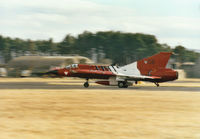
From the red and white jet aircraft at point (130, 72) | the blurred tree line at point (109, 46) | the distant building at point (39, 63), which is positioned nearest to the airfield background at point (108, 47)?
the blurred tree line at point (109, 46)

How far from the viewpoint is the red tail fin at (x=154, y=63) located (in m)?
27.7

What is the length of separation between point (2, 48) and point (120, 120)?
507ft

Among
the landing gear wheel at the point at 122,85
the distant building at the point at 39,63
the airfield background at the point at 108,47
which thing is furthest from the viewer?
the airfield background at the point at 108,47

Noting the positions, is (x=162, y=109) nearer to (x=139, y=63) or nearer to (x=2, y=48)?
(x=139, y=63)

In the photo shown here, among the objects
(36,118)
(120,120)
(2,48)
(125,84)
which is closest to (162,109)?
(120,120)

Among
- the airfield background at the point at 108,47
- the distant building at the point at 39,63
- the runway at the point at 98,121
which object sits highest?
the airfield background at the point at 108,47

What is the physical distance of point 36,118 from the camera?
34.4 feet

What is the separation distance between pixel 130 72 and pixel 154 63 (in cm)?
243

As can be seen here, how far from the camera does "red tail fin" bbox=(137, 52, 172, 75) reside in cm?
2767

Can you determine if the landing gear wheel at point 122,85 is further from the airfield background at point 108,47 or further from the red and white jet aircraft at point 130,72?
the airfield background at point 108,47

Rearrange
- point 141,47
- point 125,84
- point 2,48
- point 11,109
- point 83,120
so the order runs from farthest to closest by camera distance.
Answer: point 2,48, point 141,47, point 125,84, point 11,109, point 83,120

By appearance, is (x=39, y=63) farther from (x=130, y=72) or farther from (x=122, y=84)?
(x=130, y=72)

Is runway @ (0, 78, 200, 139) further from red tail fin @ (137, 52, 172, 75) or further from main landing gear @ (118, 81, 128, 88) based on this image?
red tail fin @ (137, 52, 172, 75)

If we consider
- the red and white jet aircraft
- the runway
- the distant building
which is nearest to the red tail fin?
the red and white jet aircraft
